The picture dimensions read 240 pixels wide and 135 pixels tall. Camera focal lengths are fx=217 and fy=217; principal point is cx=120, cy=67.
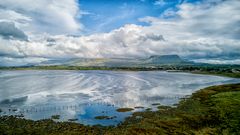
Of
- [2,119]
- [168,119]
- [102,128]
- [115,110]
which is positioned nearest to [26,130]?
[2,119]

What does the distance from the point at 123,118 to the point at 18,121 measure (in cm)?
2597

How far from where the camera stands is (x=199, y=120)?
173ft

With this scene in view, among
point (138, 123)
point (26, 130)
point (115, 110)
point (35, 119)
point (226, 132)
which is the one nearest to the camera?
point (226, 132)

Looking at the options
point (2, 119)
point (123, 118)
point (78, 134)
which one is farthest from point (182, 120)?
point (2, 119)

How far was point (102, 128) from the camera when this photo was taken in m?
48.5

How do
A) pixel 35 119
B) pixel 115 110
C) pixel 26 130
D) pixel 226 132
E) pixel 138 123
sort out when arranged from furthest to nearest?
pixel 115 110 → pixel 35 119 → pixel 138 123 → pixel 26 130 → pixel 226 132

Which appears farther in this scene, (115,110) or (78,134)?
(115,110)

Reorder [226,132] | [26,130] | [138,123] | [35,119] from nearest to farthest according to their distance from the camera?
[226,132] → [26,130] → [138,123] → [35,119]

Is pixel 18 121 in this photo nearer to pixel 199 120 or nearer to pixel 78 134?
pixel 78 134

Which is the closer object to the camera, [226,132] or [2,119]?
[226,132]

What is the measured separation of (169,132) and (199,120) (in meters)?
12.6

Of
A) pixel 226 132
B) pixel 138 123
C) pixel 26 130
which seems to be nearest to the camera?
pixel 226 132

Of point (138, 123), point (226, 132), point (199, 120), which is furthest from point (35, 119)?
point (226, 132)

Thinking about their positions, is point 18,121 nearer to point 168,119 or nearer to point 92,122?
point 92,122
